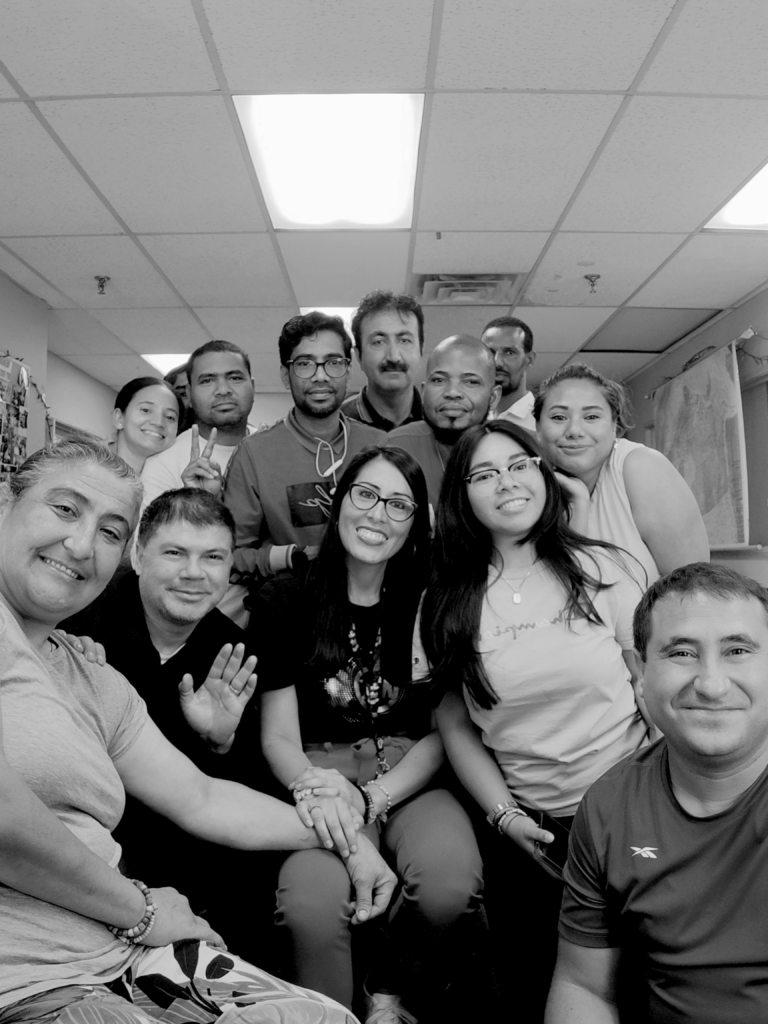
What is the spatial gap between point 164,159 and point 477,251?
72.1 inches

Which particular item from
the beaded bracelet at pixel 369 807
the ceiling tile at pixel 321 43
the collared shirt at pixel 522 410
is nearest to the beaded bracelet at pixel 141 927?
the beaded bracelet at pixel 369 807

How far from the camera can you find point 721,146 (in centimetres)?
323

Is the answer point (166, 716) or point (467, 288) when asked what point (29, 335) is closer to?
point (467, 288)

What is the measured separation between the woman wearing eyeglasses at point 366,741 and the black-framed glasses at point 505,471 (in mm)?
209

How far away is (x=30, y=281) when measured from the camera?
476cm

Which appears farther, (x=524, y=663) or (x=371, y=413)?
(x=371, y=413)

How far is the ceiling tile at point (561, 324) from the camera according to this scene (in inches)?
211

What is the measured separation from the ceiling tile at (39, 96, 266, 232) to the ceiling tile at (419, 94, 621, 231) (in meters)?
0.91

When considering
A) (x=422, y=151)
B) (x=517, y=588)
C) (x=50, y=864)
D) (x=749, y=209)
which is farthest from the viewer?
(x=749, y=209)

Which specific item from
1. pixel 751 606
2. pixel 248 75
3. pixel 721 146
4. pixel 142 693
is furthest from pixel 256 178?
pixel 751 606

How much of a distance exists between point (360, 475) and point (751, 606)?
3.63 feet

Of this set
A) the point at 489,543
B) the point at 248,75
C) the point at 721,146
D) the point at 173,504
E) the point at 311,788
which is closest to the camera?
the point at 311,788

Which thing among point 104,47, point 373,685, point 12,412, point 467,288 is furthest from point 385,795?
point 12,412

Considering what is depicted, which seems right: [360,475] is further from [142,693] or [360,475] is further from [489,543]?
[142,693]
